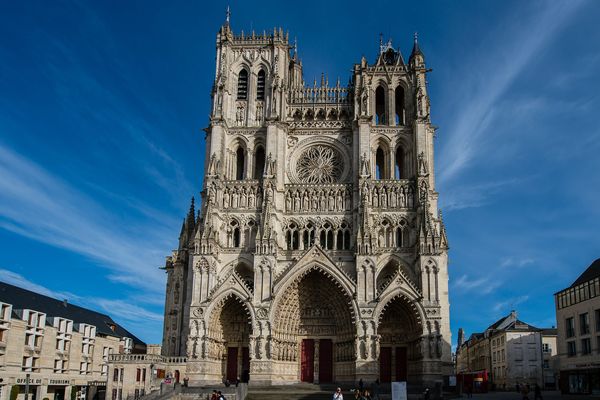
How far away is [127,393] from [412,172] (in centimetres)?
2479

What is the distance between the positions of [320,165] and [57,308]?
84.7 ft

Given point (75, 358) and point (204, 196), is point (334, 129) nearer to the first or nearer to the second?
point (204, 196)

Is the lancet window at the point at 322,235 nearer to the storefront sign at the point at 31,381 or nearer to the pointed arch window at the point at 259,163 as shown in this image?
the pointed arch window at the point at 259,163

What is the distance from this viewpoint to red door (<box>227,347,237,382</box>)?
135ft

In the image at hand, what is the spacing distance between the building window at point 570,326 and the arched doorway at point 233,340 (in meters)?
21.8

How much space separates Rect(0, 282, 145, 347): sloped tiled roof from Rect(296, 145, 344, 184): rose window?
23037 mm

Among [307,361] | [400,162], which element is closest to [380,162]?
[400,162]

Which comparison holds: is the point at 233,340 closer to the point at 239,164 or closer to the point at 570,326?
the point at 239,164

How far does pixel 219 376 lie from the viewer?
1592 inches

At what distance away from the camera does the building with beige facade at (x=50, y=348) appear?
4028cm

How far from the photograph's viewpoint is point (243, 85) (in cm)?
4741

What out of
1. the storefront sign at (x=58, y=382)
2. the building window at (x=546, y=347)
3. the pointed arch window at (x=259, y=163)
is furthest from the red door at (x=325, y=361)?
the building window at (x=546, y=347)

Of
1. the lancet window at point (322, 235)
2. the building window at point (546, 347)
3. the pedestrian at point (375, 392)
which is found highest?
the lancet window at point (322, 235)

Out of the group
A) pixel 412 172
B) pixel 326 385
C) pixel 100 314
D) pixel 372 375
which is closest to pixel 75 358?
pixel 100 314
